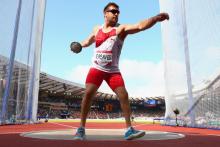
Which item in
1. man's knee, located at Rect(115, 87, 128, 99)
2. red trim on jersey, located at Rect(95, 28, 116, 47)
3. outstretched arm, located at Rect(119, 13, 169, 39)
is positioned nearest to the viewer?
outstretched arm, located at Rect(119, 13, 169, 39)

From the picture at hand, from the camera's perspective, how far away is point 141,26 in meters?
3.07

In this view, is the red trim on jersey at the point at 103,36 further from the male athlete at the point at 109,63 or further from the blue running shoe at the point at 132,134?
the blue running shoe at the point at 132,134

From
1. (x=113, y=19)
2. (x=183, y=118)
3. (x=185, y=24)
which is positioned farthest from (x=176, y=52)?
(x=113, y=19)

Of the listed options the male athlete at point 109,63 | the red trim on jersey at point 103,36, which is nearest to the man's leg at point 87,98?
the male athlete at point 109,63

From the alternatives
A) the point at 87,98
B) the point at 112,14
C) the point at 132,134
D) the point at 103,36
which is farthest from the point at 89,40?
the point at 132,134

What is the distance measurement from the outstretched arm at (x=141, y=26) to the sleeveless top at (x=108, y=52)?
0.10m

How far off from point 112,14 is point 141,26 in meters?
0.50

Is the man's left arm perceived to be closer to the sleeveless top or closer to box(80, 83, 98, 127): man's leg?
the sleeveless top

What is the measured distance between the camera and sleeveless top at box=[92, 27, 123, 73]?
3.28 m

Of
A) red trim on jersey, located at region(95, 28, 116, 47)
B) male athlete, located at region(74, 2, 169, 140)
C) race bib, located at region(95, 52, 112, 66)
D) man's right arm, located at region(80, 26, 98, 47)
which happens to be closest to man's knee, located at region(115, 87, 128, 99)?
male athlete, located at region(74, 2, 169, 140)

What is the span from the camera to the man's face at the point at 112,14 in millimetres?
3371

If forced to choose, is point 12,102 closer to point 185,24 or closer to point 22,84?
point 22,84

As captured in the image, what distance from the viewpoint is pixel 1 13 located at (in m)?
6.64

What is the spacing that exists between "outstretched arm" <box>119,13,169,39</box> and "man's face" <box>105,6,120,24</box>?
0.16 m
